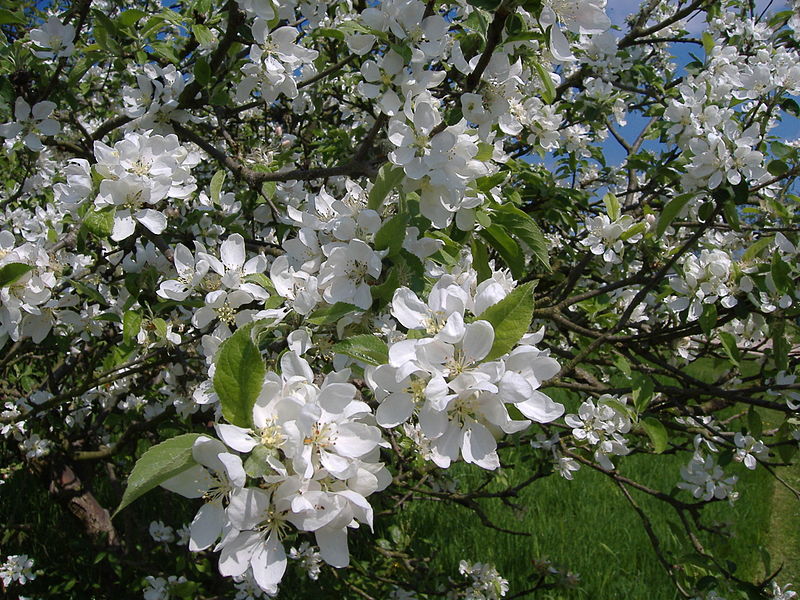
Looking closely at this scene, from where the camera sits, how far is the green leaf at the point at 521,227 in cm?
138

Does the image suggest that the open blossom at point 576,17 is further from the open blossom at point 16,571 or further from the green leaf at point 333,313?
the open blossom at point 16,571

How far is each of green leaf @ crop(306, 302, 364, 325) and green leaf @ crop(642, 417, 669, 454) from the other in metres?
1.26

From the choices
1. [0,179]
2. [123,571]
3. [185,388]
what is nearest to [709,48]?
[185,388]

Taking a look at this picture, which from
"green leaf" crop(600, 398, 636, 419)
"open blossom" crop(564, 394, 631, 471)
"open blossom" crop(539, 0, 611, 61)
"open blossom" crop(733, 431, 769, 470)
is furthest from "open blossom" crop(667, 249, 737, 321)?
"open blossom" crop(539, 0, 611, 61)

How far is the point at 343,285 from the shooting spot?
3.84 ft

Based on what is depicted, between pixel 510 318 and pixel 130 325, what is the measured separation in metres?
1.02

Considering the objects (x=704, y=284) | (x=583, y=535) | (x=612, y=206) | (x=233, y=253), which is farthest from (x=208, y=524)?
(x=583, y=535)

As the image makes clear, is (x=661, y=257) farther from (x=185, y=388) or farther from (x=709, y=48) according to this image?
(x=185, y=388)

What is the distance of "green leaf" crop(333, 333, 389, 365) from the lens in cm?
96

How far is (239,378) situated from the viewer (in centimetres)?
87

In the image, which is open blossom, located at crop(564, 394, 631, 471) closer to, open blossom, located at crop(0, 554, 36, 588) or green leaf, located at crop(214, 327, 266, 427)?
green leaf, located at crop(214, 327, 266, 427)

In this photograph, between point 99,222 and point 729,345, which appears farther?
point 729,345

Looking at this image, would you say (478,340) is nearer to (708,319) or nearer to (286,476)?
(286,476)

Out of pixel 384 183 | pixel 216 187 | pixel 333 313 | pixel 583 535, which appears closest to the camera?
pixel 333 313
